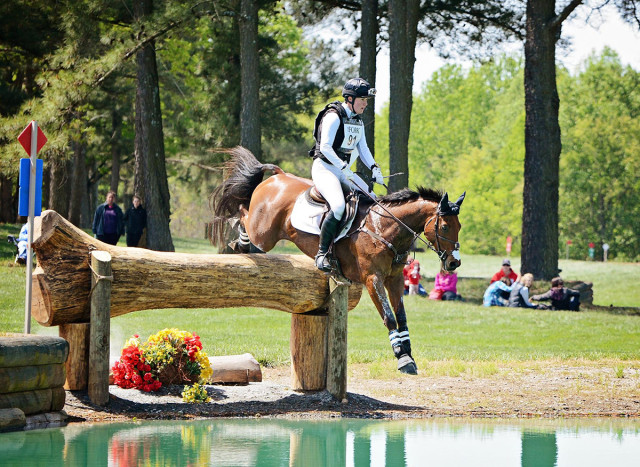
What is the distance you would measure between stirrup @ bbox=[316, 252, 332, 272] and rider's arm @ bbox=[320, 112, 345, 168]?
1.07 meters

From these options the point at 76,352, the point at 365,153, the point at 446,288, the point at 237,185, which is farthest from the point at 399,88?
the point at 76,352

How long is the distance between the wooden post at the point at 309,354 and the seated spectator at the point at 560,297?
12343 millimetres

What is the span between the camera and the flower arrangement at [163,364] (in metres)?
10.0

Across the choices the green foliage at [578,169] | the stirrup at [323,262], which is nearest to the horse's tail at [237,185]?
the stirrup at [323,262]

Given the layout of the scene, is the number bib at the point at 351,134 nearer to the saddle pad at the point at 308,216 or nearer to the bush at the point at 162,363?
the saddle pad at the point at 308,216

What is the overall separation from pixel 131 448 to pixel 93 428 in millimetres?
1044

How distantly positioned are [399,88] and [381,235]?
46.0 ft

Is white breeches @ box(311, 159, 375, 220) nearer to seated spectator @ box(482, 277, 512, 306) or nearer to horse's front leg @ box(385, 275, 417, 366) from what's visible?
horse's front leg @ box(385, 275, 417, 366)

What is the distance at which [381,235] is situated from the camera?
1102cm

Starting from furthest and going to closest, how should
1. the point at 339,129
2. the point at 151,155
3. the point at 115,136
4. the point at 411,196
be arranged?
the point at 115,136 → the point at 151,155 → the point at 411,196 → the point at 339,129

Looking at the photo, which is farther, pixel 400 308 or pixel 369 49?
pixel 369 49

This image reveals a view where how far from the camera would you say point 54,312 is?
912 cm

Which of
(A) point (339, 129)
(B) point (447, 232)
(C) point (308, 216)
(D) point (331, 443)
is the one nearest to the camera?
(D) point (331, 443)

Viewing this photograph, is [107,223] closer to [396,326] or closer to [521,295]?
[521,295]
